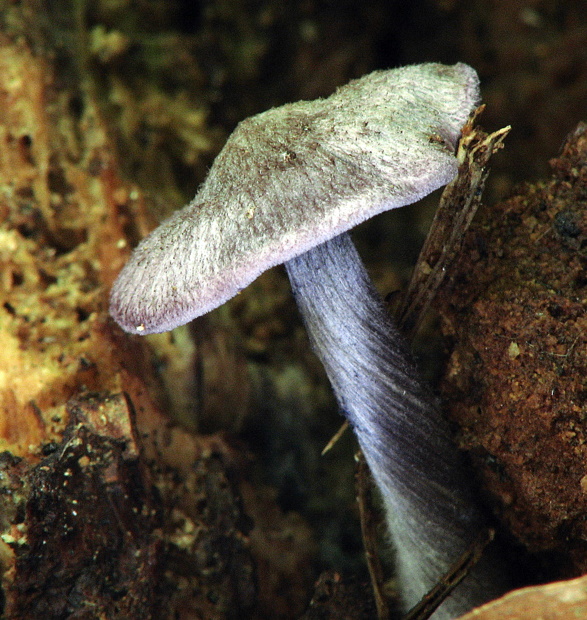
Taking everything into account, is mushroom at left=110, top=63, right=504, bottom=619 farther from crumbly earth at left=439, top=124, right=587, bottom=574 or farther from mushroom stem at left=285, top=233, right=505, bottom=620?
crumbly earth at left=439, top=124, right=587, bottom=574

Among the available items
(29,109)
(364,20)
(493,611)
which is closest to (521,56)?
(364,20)

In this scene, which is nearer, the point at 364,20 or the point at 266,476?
the point at 266,476

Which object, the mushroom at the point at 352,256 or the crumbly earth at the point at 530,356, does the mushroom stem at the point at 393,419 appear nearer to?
the mushroom at the point at 352,256

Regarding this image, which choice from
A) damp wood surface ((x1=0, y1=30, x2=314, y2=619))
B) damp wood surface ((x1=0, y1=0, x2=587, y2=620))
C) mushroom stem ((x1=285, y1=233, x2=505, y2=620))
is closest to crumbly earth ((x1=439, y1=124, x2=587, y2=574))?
damp wood surface ((x1=0, y1=0, x2=587, y2=620))

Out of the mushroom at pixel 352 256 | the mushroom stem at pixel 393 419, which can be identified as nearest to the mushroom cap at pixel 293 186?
the mushroom at pixel 352 256

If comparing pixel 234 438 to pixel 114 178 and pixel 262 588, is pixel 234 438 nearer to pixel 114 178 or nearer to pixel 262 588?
pixel 262 588

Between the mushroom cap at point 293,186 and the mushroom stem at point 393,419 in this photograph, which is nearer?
the mushroom cap at point 293,186

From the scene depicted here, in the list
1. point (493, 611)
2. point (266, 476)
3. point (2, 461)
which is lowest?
point (493, 611)
